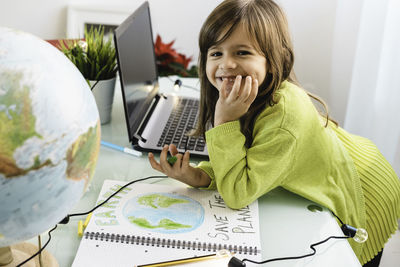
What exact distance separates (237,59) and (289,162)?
0.24 metres

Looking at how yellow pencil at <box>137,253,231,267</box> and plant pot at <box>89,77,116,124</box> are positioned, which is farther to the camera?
plant pot at <box>89,77,116,124</box>

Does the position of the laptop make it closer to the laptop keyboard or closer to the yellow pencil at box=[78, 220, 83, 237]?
the laptop keyboard

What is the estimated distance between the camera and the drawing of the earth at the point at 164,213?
0.84m

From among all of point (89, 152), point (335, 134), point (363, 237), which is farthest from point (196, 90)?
point (89, 152)

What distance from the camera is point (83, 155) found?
2.04 ft

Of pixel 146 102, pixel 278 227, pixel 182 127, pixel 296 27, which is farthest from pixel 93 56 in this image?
pixel 296 27

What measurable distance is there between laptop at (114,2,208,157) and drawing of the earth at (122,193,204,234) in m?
0.23

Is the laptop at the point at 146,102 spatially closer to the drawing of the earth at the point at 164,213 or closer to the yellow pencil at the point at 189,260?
the drawing of the earth at the point at 164,213

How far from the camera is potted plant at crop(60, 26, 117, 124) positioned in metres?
1.20

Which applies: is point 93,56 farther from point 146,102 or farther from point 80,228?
point 80,228

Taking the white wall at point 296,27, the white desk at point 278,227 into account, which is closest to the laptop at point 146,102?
the white desk at point 278,227

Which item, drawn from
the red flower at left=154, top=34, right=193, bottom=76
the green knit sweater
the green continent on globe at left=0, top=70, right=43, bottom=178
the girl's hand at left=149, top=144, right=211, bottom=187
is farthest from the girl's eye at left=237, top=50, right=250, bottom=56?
the red flower at left=154, top=34, right=193, bottom=76

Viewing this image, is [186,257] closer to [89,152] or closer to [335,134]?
[89,152]

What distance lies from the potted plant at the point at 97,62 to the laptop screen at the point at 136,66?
69 millimetres
